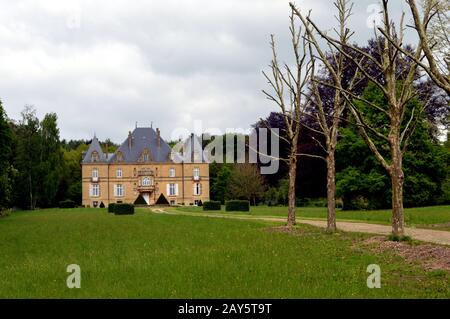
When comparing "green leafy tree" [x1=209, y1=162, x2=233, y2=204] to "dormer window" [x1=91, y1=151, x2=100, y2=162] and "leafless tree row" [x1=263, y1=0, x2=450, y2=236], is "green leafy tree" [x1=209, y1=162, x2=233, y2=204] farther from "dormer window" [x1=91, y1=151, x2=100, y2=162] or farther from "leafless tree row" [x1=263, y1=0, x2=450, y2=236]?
"leafless tree row" [x1=263, y1=0, x2=450, y2=236]

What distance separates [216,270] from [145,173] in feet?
225

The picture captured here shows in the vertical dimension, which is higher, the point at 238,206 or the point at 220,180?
the point at 220,180

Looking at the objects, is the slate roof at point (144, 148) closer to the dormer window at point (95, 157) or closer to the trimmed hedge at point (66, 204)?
the dormer window at point (95, 157)

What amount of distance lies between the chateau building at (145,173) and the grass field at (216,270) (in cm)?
6098

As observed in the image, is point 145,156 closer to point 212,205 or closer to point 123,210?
point 212,205

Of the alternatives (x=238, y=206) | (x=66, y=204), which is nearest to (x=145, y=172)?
(x=66, y=204)

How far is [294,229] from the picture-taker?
21.5 metres

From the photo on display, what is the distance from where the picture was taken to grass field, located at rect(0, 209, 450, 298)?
8.58 m

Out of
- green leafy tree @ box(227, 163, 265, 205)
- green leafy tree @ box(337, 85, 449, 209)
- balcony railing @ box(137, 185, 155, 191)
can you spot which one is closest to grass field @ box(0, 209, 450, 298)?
green leafy tree @ box(337, 85, 449, 209)

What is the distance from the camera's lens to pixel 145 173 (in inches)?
3078

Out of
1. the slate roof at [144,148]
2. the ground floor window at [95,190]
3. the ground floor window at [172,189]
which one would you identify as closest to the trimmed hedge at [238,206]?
the slate roof at [144,148]

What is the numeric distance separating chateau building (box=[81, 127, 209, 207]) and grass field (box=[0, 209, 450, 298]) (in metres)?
61.0

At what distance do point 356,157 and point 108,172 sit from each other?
1887 inches

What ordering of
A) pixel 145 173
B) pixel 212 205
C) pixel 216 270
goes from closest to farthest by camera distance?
pixel 216 270, pixel 212 205, pixel 145 173
